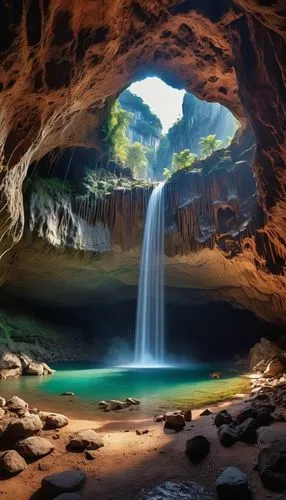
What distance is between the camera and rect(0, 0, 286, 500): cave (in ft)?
13.0

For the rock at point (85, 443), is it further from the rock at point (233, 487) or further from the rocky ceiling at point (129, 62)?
the rocky ceiling at point (129, 62)

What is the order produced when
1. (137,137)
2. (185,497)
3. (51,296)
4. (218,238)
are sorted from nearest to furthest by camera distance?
1. (185,497)
2. (218,238)
3. (51,296)
4. (137,137)

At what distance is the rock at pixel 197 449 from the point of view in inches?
147

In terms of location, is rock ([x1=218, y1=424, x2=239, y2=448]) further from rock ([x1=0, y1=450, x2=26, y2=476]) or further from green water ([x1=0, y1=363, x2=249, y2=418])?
green water ([x1=0, y1=363, x2=249, y2=418])

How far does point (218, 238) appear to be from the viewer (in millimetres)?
14359

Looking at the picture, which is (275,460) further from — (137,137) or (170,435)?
(137,137)

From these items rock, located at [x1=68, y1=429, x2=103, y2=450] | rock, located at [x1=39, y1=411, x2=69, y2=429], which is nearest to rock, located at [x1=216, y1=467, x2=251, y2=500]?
rock, located at [x1=68, y1=429, x2=103, y2=450]

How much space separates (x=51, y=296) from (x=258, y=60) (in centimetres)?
1964

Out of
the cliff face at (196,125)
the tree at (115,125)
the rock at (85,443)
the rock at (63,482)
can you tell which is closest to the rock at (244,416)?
the rock at (85,443)

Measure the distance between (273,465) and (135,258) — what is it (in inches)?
585

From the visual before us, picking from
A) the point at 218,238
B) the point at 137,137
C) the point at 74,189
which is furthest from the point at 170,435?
the point at 137,137

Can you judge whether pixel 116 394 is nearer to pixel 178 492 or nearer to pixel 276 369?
pixel 276 369

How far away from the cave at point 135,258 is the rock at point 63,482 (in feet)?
0.06

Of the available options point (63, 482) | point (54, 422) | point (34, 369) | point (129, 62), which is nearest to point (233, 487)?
point (63, 482)
